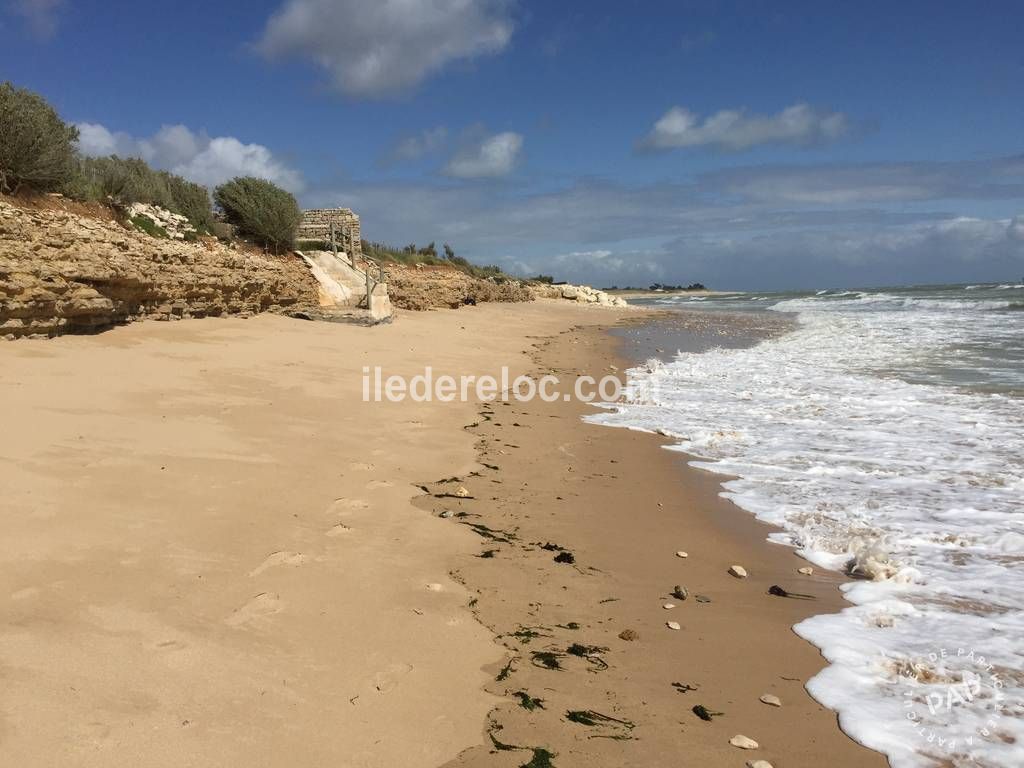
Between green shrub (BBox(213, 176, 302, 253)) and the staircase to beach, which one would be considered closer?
the staircase to beach

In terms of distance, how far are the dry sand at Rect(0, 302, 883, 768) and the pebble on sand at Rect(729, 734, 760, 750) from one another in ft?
0.18

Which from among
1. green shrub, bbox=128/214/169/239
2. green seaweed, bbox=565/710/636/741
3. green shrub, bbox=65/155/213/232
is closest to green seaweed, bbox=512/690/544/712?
green seaweed, bbox=565/710/636/741

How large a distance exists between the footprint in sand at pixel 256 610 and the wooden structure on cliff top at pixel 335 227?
19643 millimetres

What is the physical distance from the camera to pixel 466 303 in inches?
1092

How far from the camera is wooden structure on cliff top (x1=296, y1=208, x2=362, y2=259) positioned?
21531mm

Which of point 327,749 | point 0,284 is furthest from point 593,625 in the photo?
point 0,284

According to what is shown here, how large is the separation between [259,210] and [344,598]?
1657 centimetres

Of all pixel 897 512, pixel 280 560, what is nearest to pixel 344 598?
pixel 280 560

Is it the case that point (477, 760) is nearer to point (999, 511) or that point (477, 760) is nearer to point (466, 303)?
point (999, 511)

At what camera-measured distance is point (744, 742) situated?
221cm

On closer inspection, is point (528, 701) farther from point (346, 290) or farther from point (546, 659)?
point (346, 290)

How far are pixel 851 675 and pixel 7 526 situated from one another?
3.81 metres

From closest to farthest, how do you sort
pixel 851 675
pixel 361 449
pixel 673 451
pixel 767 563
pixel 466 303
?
pixel 851 675 → pixel 767 563 → pixel 361 449 → pixel 673 451 → pixel 466 303

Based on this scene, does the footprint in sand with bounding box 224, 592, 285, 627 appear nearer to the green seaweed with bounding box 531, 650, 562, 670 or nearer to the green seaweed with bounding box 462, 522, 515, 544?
the green seaweed with bounding box 531, 650, 562, 670
